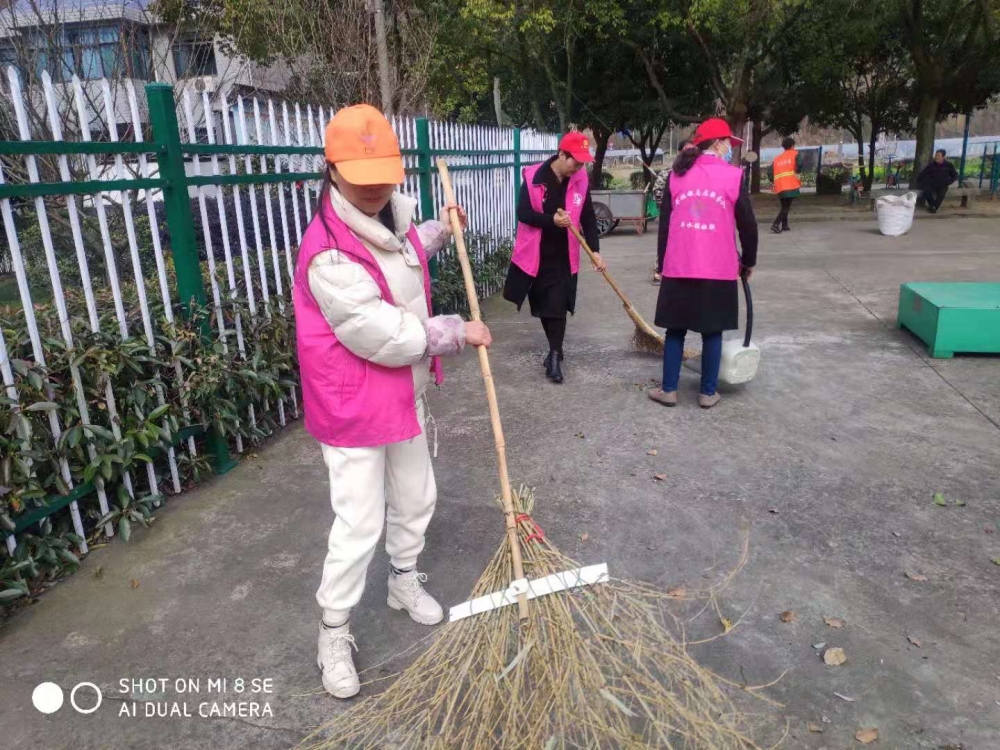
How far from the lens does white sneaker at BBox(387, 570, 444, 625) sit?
266cm

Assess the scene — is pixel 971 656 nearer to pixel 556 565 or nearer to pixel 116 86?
pixel 556 565

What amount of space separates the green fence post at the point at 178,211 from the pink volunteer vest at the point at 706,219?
2595 millimetres

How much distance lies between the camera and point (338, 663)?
7.69 feet

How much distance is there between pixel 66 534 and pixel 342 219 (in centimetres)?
186

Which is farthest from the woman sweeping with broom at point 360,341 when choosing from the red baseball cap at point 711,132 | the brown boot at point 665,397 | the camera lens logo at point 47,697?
the brown boot at point 665,397

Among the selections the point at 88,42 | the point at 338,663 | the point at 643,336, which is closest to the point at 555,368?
the point at 643,336

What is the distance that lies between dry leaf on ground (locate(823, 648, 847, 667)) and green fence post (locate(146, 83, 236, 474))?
2.82m

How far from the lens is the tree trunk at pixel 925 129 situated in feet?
58.3

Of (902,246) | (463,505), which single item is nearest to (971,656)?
(463,505)

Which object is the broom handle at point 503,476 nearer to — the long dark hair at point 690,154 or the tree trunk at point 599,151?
the long dark hair at point 690,154

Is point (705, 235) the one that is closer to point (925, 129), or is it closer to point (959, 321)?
point (959, 321)

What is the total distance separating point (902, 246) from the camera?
38.0ft

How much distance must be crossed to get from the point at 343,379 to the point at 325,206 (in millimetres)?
503

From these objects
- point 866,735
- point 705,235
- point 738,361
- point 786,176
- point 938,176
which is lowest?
point 866,735
